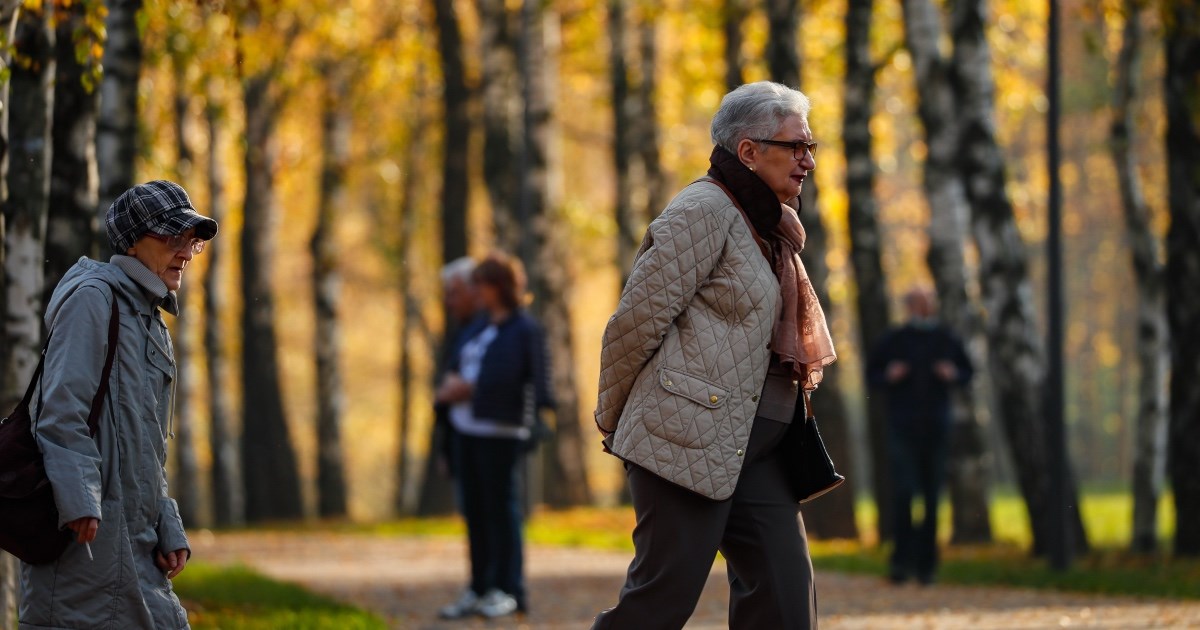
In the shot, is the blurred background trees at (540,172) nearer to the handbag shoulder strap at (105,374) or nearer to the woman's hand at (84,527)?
the handbag shoulder strap at (105,374)

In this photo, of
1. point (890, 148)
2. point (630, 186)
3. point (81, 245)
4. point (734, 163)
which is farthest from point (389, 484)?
point (734, 163)

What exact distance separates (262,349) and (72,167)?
16273mm

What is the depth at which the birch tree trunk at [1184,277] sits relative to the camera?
14.0 metres

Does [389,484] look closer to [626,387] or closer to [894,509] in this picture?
[894,509]

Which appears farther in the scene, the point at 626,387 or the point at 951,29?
the point at 951,29

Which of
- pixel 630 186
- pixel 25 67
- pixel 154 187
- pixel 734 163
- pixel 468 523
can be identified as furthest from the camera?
pixel 630 186

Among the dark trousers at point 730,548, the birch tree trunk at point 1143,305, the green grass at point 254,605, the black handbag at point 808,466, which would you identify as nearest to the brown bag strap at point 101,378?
the dark trousers at point 730,548

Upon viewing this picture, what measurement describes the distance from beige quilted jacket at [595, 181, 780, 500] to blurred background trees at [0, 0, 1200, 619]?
3.28 meters

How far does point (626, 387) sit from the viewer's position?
5.71m

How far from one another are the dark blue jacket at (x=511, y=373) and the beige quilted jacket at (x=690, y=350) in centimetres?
502

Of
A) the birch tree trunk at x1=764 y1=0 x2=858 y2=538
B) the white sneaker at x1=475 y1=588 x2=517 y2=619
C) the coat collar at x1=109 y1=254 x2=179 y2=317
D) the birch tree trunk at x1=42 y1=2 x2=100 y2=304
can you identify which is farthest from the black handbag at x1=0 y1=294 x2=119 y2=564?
the birch tree trunk at x1=764 y1=0 x2=858 y2=538

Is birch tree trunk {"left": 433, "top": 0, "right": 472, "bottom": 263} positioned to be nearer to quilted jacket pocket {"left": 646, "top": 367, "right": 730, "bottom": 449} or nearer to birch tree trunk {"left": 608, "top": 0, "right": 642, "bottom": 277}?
birch tree trunk {"left": 608, "top": 0, "right": 642, "bottom": 277}

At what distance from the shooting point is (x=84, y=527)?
502 centimetres

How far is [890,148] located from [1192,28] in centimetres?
1948
